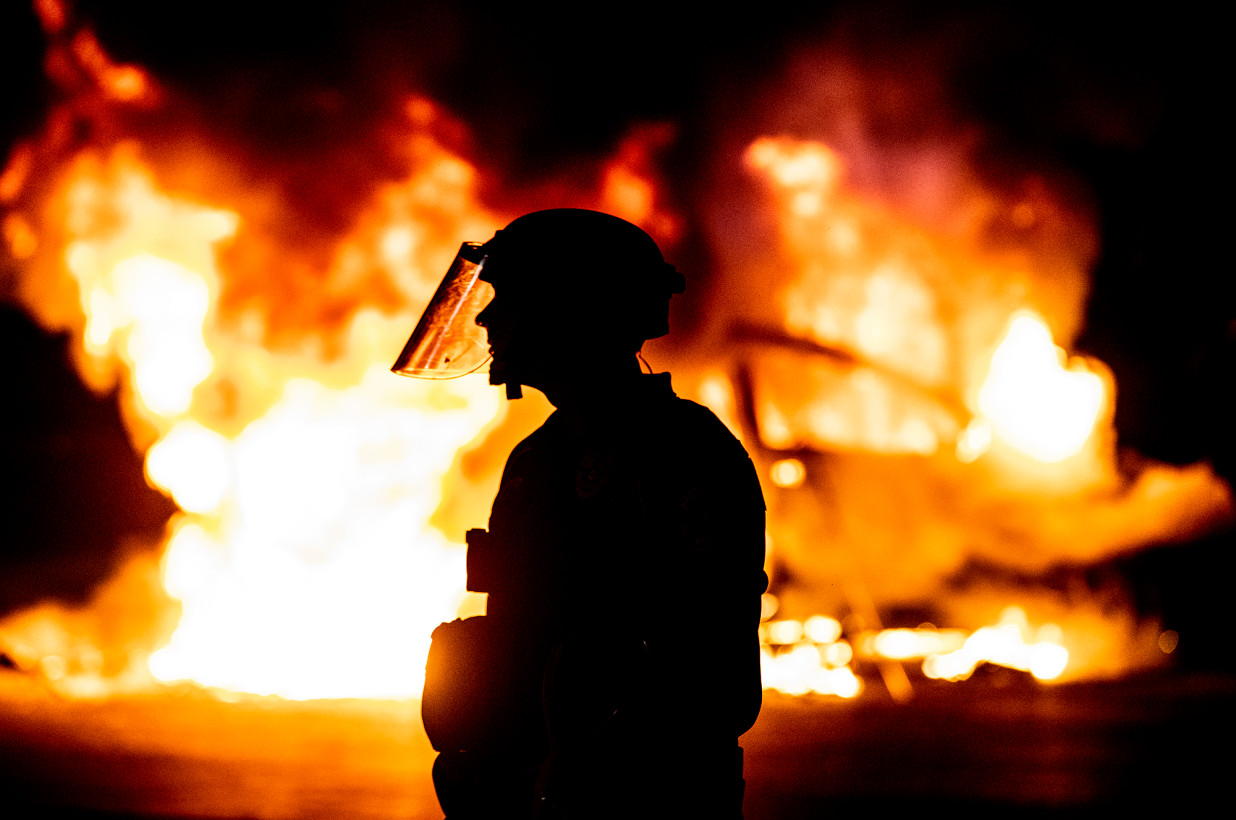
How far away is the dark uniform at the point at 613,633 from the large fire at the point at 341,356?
25.6 feet

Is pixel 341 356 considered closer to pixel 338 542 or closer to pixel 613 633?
pixel 338 542

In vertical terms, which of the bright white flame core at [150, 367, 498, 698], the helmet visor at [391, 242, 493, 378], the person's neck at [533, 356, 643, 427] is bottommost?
the person's neck at [533, 356, 643, 427]

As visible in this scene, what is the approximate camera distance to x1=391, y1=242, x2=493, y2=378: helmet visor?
1.84m

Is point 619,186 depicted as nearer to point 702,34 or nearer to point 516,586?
point 702,34

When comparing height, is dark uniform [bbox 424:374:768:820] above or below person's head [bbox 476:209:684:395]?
below

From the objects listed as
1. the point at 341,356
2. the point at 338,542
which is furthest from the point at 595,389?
the point at 338,542

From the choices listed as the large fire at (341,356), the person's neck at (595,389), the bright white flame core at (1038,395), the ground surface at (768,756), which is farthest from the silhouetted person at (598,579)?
the bright white flame core at (1038,395)

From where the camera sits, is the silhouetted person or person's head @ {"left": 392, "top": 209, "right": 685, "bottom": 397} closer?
the silhouetted person

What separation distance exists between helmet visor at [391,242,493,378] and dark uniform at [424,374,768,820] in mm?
408

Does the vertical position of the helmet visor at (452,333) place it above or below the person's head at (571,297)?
above

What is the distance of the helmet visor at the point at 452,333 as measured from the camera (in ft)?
6.02

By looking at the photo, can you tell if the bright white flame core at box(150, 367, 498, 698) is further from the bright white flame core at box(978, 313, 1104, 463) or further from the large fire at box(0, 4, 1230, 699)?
the bright white flame core at box(978, 313, 1104, 463)

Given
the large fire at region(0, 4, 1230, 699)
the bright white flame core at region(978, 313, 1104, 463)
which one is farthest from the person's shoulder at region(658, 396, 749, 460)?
the bright white flame core at region(978, 313, 1104, 463)

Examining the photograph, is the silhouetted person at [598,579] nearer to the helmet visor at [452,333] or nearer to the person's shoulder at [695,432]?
the person's shoulder at [695,432]
